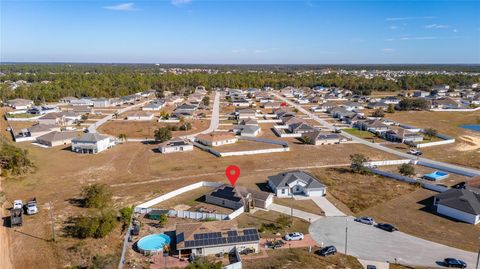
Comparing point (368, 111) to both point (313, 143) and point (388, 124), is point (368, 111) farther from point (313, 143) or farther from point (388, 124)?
point (313, 143)

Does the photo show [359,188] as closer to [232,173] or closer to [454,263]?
[232,173]

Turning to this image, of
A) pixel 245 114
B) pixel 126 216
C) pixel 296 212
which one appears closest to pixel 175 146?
pixel 126 216

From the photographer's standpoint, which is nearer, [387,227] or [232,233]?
[232,233]

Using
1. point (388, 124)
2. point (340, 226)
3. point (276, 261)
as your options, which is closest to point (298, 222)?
point (340, 226)

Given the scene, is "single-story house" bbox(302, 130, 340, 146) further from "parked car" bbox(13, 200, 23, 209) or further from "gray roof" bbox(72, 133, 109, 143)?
"parked car" bbox(13, 200, 23, 209)

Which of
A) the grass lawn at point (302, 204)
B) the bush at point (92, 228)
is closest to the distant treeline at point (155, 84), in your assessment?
the bush at point (92, 228)

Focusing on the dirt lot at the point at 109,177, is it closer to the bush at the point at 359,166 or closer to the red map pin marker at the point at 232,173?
the red map pin marker at the point at 232,173
